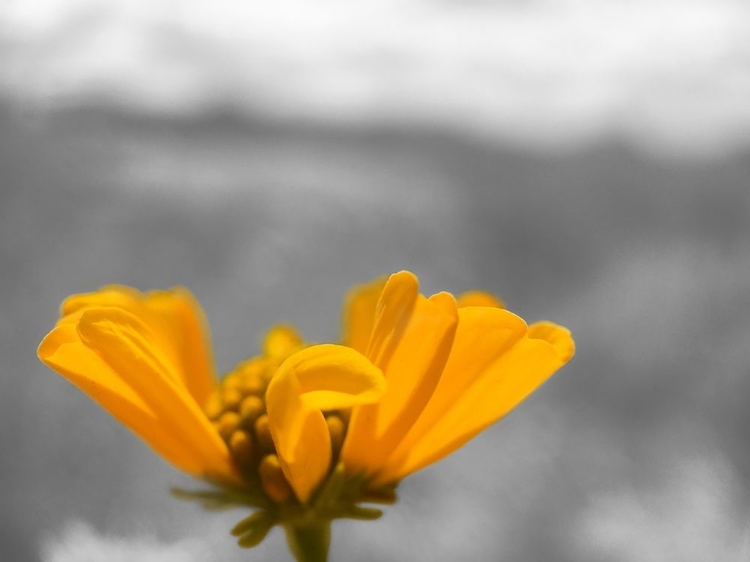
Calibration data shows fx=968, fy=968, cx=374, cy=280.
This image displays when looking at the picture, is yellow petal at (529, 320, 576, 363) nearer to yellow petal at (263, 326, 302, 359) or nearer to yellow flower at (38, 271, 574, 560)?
yellow flower at (38, 271, 574, 560)

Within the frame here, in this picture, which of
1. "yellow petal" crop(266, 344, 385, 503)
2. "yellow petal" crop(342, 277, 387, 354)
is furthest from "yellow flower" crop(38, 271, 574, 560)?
"yellow petal" crop(342, 277, 387, 354)

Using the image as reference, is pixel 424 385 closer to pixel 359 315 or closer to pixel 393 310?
pixel 393 310

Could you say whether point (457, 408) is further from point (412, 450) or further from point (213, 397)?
point (213, 397)

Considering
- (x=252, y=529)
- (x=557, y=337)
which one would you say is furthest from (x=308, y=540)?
(x=557, y=337)

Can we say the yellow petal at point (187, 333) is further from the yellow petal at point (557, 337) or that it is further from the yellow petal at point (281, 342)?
the yellow petal at point (557, 337)

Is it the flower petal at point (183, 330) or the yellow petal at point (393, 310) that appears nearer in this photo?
the yellow petal at point (393, 310)

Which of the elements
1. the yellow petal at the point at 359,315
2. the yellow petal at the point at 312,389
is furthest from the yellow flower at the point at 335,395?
the yellow petal at the point at 359,315
